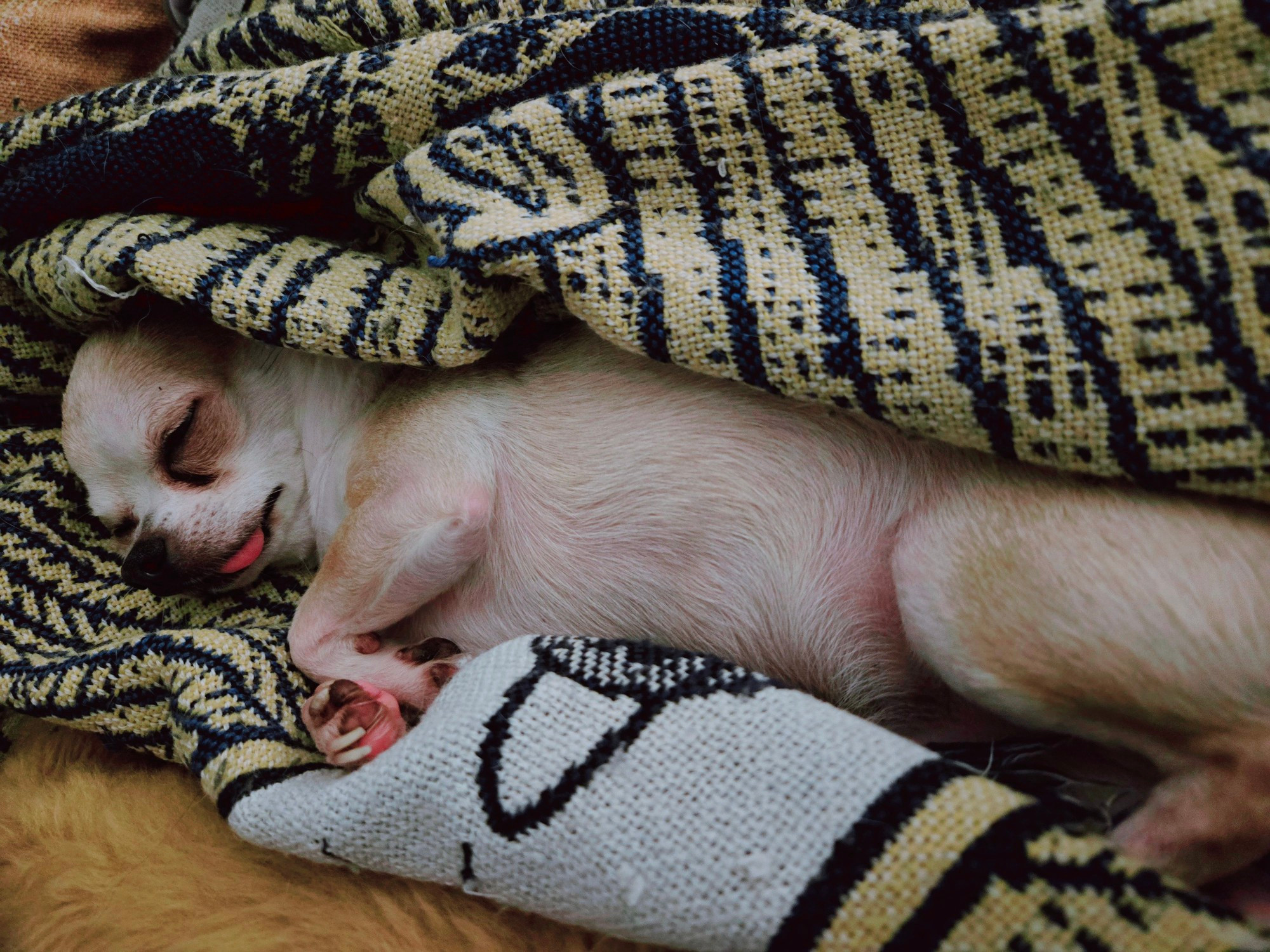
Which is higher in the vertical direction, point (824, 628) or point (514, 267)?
point (514, 267)

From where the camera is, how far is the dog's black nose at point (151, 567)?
1156 mm

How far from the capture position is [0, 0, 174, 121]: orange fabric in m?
1.38

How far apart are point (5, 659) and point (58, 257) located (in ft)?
1.79

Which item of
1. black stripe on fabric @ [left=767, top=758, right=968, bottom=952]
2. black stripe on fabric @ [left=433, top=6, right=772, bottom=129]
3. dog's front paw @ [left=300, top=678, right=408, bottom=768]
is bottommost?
dog's front paw @ [left=300, top=678, right=408, bottom=768]

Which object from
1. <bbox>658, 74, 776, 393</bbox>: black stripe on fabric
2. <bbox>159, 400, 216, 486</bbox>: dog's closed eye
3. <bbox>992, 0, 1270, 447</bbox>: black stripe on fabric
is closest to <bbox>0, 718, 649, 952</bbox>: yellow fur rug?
<bbox>159, 400, 216, 486</bbox>: dog's closed eye

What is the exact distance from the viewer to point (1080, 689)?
29.1 inches

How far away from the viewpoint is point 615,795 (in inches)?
27.9

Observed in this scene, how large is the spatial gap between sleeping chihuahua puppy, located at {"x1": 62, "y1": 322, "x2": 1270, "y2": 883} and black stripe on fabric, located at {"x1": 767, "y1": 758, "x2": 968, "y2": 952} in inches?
7.5

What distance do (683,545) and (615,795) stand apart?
35 cm

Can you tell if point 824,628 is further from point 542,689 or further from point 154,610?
point 154,610

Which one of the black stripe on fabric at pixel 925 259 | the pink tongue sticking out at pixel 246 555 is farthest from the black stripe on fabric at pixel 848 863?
the pink tongue sticking out at pixel 246 555

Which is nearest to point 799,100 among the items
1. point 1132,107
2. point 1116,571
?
point 1132,107

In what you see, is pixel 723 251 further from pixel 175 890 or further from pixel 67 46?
pixel 67 46

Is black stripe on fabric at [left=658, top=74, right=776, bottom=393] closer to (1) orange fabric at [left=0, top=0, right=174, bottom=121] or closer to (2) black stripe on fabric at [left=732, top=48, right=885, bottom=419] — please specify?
(2) black stripe on fabric at [left=732, top=48, right=885, bottom=419]
